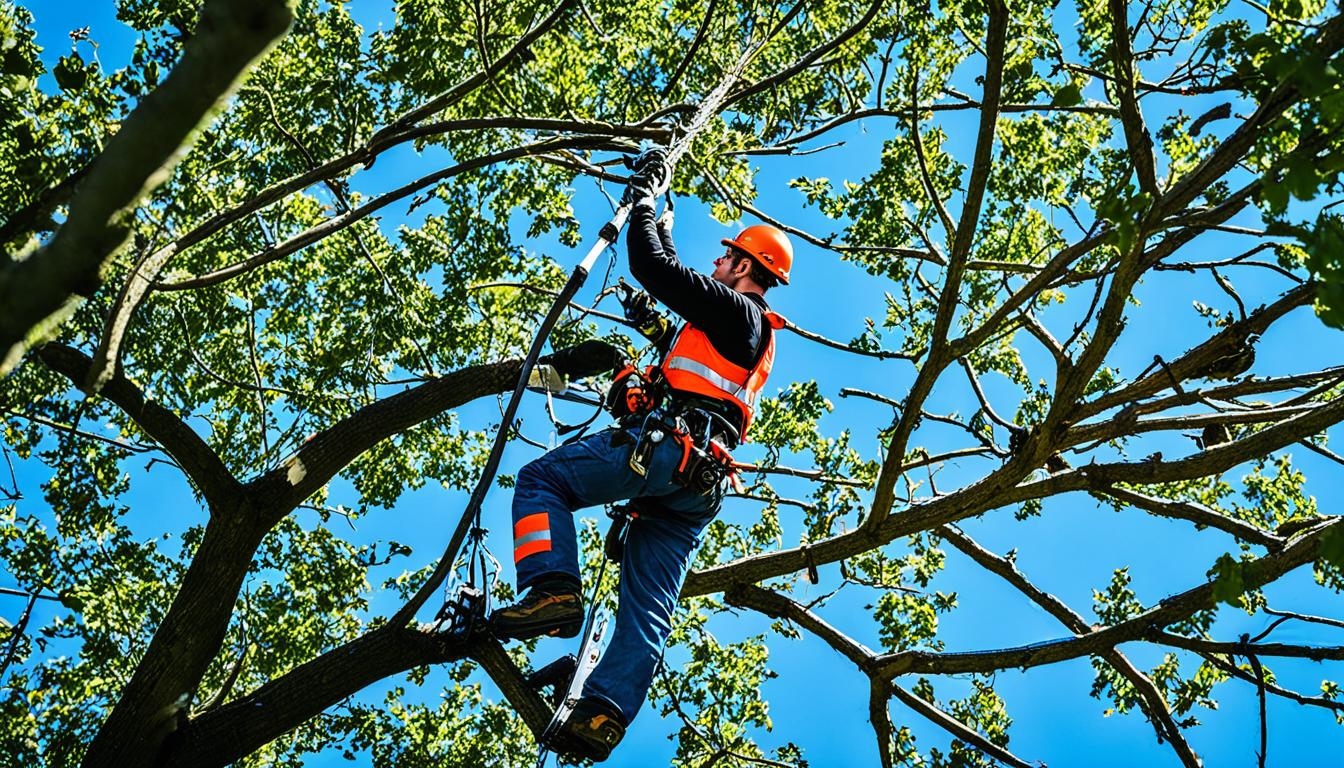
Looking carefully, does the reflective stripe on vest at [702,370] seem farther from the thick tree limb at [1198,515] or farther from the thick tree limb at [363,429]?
the thick tree limb at [1198,515]

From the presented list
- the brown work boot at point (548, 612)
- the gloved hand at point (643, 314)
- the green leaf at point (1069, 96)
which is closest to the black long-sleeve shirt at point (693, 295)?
the gloved hand at point (643, 314)

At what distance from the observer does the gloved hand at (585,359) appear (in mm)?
5578

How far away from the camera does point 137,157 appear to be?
6.45 feet

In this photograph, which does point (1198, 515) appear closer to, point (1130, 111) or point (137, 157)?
point (1130, 111)

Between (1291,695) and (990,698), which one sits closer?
(1291,695)

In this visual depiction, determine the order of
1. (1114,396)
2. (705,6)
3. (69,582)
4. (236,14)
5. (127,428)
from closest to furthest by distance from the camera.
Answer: (236,14), (1114,396), (69,582), (705,6), (127,428)

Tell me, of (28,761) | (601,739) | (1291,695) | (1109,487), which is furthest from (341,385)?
(1291,695)

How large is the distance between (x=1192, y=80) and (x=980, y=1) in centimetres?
103

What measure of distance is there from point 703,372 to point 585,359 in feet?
2.63

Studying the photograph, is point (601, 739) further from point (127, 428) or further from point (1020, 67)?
point (127, 428)

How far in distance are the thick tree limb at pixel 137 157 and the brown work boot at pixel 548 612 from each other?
8.35 ft

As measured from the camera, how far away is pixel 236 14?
74.7 inches

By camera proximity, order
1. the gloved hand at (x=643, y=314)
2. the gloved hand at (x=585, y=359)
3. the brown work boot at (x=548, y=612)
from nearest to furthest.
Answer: the brown work boot at (x=548, y=612), the gloved hand at (x=643, y=314), the gloved hand at (x=585, y=359)

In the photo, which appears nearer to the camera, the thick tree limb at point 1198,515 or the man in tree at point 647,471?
the man in tree at point 647,471
